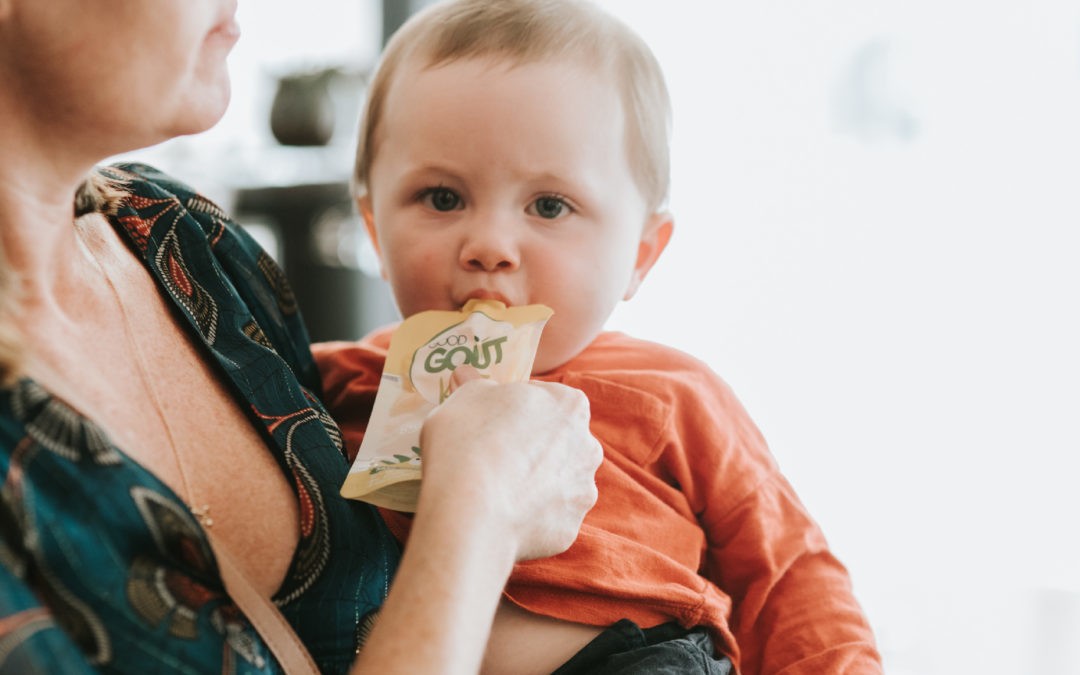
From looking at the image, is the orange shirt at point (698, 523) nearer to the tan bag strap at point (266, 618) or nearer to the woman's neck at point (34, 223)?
the tan bag strap at point (266, 618)

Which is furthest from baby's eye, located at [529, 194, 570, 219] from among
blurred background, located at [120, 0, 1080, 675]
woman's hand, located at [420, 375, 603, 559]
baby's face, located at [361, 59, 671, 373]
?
blurred background, located at [120, 0, 1080, 675]

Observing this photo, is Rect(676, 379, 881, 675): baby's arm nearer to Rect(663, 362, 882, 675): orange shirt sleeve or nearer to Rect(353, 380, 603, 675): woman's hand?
Rect(663, 362, 882, 675): orange shirt sleeve

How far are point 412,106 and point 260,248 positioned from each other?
25 cm

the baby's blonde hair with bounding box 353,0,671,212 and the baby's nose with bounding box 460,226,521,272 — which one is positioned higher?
the baby's blonde hair with bounding box 353,0,671,212

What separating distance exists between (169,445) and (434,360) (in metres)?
0.29

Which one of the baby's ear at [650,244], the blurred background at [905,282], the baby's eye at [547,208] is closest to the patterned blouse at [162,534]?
the baby's eye at [547,208]

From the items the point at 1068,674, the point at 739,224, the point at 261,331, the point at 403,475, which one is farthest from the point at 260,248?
the point at 1068,674

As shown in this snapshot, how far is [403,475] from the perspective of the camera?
91cm

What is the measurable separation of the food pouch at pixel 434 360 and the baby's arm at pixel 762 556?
0.84 ft

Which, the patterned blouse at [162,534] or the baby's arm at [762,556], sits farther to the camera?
the baby's arm at [762,556]

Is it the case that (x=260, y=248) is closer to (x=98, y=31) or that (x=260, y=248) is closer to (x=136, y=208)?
(x=136, y=208)

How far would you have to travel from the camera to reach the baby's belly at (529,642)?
3.26ft

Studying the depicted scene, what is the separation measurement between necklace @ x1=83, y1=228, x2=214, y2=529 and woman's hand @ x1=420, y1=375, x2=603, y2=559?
20cm

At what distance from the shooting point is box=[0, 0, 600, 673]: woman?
0.71 m
